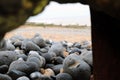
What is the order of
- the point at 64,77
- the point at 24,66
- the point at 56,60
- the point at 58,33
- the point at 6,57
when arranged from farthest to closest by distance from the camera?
the point at 58,33
the point at 56,60
the point at 6,57
the point at 24,66
the point at 64,77

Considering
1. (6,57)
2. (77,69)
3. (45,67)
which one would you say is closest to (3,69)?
(6,57)

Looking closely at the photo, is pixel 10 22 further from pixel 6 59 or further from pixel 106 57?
pixel 6 59

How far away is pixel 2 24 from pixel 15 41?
7.61 feet

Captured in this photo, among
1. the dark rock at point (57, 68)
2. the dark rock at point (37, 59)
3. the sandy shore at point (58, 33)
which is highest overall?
the dark rock at point (37, 59)

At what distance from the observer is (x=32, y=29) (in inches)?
159

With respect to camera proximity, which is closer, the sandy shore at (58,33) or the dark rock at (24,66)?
the dark rock at (24,66)

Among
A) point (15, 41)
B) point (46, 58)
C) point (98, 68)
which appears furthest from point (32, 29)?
point (98, 68)

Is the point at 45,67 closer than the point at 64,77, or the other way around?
the point at 64,77

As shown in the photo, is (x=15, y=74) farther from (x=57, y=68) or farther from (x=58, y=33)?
(x=58, y=33)

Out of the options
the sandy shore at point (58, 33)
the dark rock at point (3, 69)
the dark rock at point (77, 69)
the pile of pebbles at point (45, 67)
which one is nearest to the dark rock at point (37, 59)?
the pile of pebbles at point (45, 67)

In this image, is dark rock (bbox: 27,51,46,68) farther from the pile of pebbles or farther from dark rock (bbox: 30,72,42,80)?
dark rock (bbox: 30,72,42,80)

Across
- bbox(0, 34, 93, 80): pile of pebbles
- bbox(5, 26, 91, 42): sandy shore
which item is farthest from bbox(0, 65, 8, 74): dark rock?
bbox(5, 26, 91, 42): sandy shore

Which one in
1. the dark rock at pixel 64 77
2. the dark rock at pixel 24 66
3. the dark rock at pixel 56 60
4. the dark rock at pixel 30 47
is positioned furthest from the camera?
the dark rock at pixel 30 47

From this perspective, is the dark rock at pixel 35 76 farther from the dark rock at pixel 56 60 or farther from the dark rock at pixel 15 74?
the dark rock at pixel 56 60
